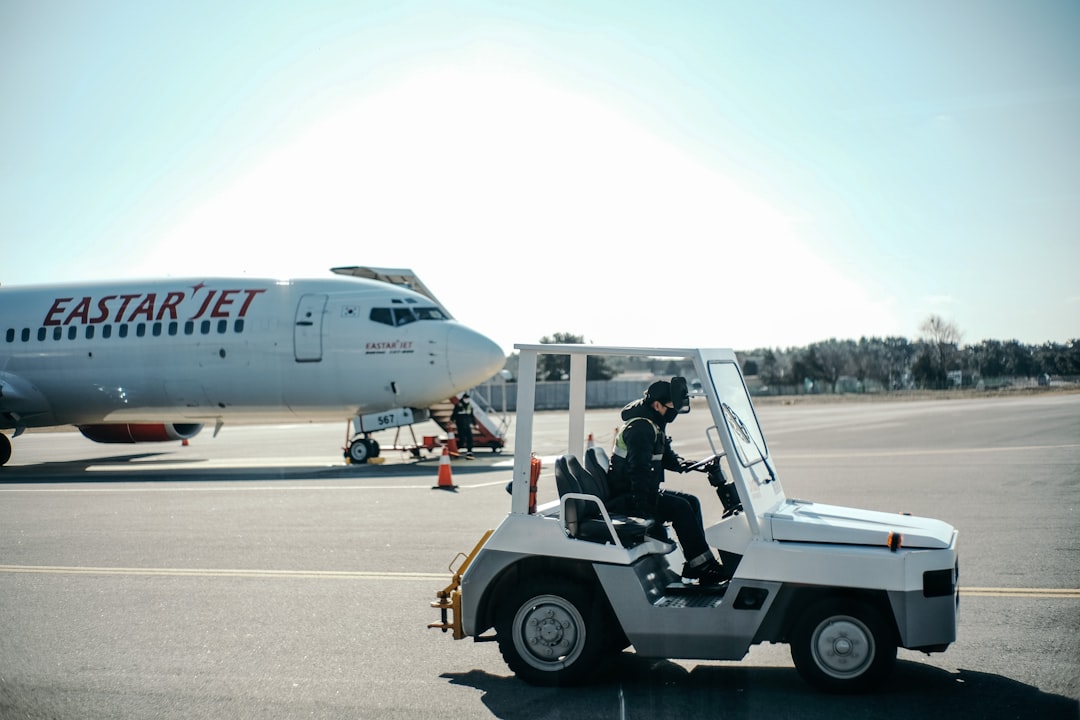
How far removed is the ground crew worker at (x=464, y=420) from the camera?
25141mm

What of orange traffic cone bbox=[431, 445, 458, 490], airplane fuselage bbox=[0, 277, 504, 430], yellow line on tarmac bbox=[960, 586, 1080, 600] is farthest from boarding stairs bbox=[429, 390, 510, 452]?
yellow line on tarmac bbox=[960, 586, 1080, 600]

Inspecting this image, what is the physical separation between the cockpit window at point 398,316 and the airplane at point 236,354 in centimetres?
3

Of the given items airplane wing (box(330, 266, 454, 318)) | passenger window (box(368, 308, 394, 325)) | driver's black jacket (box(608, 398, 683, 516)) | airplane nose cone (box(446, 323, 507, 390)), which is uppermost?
airplane wing (box(330, 266, 454, 318))

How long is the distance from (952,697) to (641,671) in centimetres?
178

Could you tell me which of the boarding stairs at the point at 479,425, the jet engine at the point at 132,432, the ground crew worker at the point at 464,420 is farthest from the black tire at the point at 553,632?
the jet engine at the point at 132,432

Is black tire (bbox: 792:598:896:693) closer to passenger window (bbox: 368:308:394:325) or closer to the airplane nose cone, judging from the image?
the airplane nose cone

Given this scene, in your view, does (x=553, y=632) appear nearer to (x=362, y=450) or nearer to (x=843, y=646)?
(x=843, y=646)

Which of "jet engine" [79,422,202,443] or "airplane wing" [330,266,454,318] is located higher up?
"airplane wing" [330,266,454,318]

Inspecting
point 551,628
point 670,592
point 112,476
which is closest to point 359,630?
point 551,628

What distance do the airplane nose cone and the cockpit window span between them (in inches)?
29.5

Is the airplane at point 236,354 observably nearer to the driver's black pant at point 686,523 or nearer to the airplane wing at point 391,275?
the airplane wing at point 391,275

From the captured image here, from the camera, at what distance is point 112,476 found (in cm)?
2095

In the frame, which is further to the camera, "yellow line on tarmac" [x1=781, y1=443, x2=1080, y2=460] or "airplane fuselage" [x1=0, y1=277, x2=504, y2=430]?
"airplane fuselage" [x1=0, y1=277, x2=504, y2=430]

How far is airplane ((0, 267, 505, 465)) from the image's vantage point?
70.9ft
